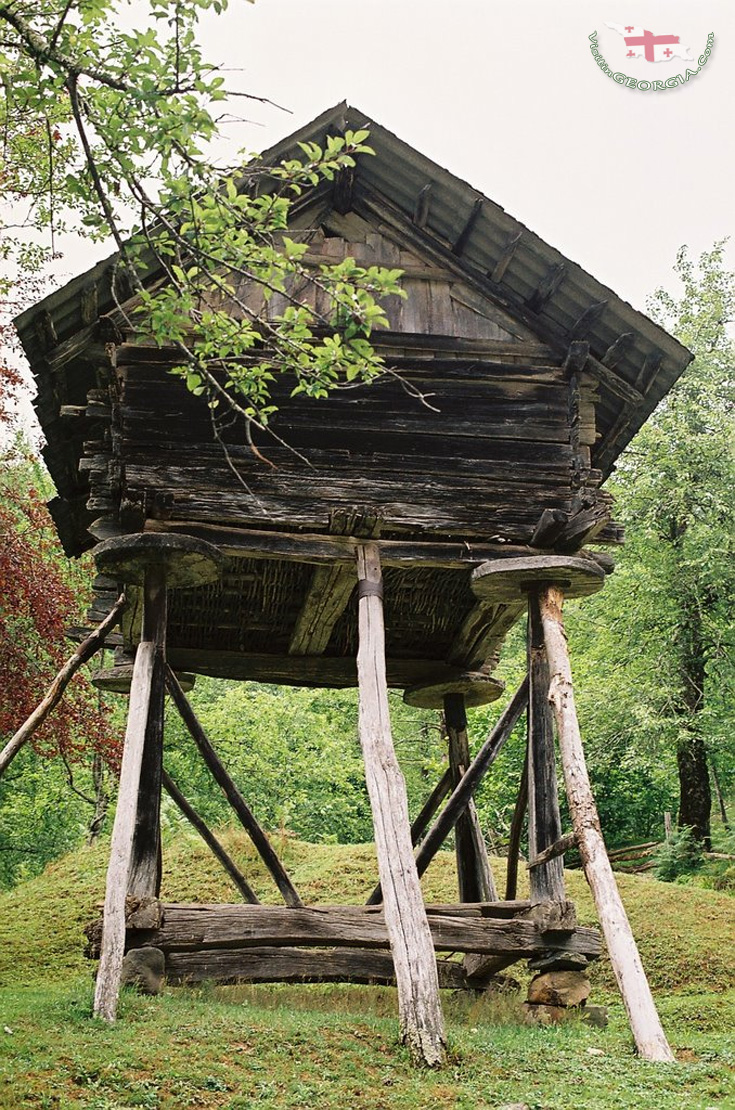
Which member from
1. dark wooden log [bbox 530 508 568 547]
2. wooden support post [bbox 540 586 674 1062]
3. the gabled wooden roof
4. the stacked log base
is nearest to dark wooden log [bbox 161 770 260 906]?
the stacked log base

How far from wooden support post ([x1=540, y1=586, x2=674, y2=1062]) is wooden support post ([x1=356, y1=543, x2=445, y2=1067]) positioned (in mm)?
1371

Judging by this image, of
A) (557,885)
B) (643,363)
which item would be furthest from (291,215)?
(557,885)

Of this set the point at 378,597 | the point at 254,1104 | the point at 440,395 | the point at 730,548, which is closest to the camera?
the point at 254,1104

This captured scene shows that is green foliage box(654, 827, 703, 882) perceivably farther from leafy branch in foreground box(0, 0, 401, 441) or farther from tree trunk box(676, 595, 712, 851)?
leafy branch in foreground box(0, 0, 401, 441)

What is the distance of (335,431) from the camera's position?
970 cm

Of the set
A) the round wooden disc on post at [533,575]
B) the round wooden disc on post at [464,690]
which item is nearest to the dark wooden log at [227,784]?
the round wooden disc on post at [464,690]

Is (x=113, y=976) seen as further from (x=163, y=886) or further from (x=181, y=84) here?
(x=163, y=886)

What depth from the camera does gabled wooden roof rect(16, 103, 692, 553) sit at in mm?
9930

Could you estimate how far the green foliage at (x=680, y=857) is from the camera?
2066cm

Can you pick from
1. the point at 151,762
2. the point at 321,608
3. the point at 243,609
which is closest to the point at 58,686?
the point at 243,609

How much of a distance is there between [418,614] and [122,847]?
4.93 meters

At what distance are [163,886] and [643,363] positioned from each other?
11938 mm

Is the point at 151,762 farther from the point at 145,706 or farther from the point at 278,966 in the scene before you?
the point at 278,966

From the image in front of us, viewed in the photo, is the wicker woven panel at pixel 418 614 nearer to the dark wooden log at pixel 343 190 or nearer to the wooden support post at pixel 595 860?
the wooden support post at pixel 595 860
